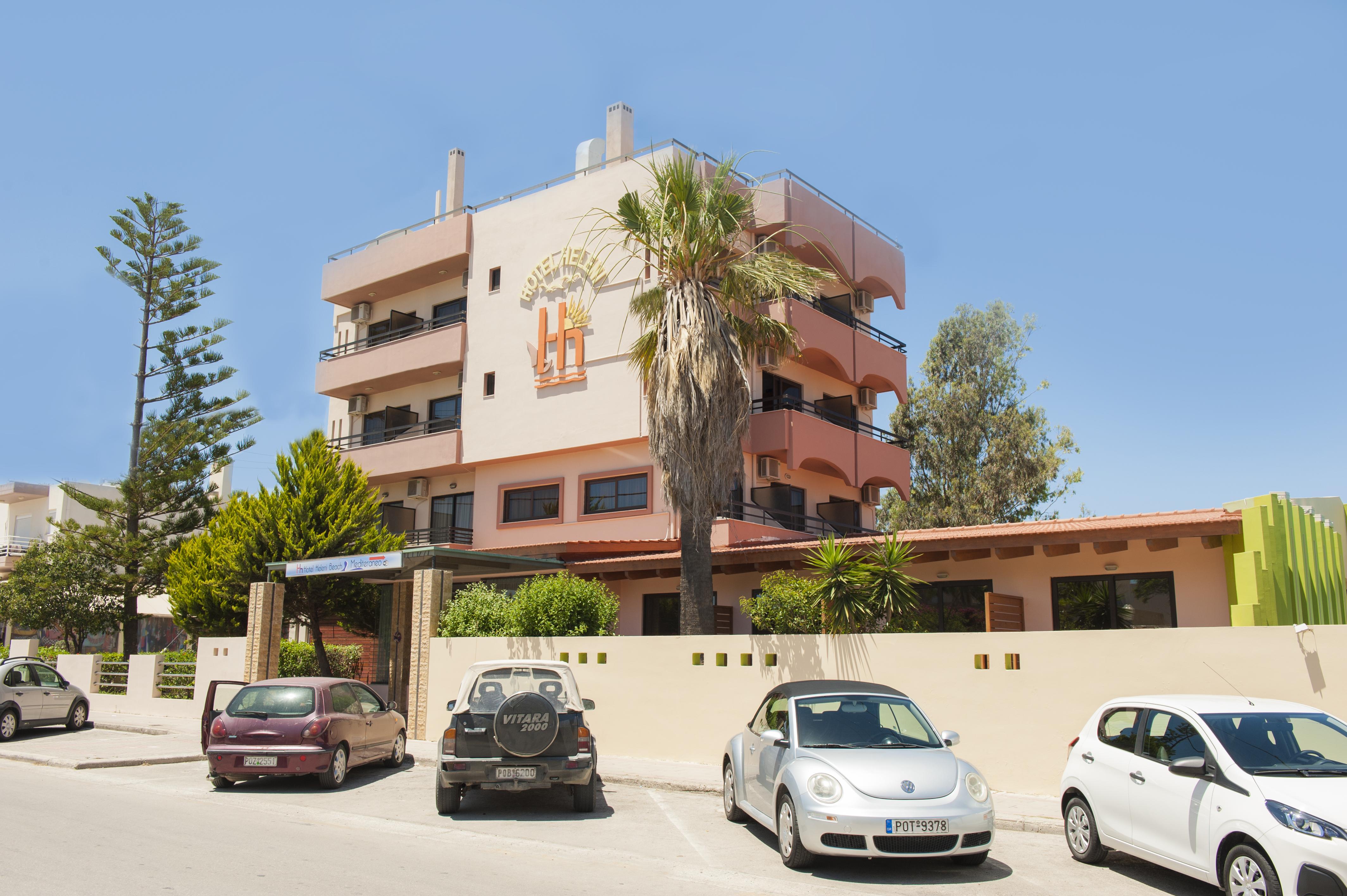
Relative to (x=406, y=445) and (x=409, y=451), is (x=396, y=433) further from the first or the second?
(x=409, y=451)

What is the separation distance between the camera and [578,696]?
40.6 feet

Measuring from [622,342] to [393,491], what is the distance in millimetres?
11705

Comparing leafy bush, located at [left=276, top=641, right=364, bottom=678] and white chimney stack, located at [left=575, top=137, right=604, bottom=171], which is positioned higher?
white chimney stack, located at [left=575, top=137, right=604, bottom=171]

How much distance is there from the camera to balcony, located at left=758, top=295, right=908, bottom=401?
27.4 metres

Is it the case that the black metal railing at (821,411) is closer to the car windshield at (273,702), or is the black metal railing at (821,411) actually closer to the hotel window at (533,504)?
the hotel window at (533,504)

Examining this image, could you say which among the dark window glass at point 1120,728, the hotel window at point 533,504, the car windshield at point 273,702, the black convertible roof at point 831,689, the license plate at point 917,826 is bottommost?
the license plate at point 917,826

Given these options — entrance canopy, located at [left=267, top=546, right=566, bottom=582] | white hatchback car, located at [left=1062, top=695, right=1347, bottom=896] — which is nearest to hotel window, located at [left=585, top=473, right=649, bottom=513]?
entrance canopy, located at [left=267, top=546, right=566, bottom=582]

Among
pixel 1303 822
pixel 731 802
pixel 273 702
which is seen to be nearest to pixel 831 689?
pixel 731 802

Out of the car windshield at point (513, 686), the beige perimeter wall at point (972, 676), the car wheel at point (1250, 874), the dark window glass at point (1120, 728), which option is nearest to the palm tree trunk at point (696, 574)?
the beige perimeter wall at point (972, 676)

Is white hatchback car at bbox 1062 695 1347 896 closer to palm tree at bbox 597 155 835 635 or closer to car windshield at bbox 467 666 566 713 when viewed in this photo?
car windshield at bbox 467 666 566 713

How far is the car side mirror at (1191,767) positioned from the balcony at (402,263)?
1126 inches

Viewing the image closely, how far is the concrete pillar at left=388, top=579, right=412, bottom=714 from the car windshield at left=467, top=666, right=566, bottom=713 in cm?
1325

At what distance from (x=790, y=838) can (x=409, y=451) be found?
1035 inches

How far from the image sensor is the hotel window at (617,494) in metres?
27.5
